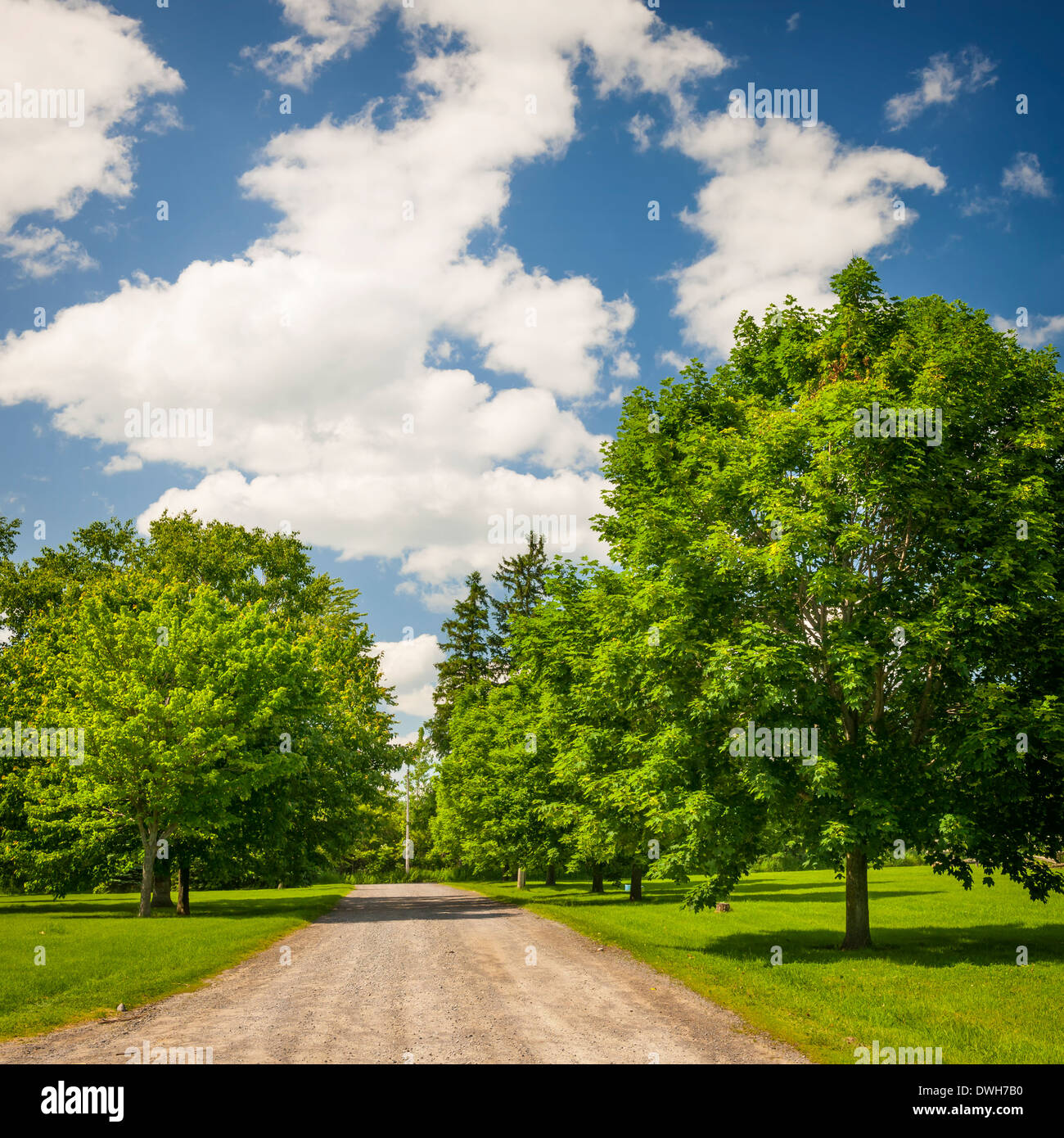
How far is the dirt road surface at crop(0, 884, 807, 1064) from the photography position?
9.60 meters

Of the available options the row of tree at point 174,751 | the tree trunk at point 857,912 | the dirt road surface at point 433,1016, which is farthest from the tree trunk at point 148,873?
the tree trunk at point 857,912

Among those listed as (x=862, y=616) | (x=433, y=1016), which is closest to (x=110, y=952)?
(x=433, y=1016)

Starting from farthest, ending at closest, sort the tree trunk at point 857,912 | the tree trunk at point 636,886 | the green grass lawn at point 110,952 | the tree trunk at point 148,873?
the tree trunk at point 636,886 → the tree trunk at point 148,873 → the tree trunk at point 857,912 → the green grass lawn at point 110,952

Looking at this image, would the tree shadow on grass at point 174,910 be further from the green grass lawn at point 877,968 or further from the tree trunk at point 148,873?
the green grass lawn at point 877,968

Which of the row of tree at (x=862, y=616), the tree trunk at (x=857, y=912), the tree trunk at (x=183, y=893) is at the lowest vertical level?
the tree trunk at (x=183, y=893)

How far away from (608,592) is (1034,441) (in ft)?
42.8

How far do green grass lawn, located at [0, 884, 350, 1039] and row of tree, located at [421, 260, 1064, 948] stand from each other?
10.1 metres

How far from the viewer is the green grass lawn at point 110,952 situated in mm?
12867

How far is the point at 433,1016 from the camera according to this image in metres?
11.6

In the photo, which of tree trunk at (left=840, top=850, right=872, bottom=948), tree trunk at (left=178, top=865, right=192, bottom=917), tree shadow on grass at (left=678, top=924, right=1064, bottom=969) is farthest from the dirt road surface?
tree trunk at (left=178, top=865, right=192, bottom=917)

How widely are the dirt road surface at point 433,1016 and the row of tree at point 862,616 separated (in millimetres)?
4159

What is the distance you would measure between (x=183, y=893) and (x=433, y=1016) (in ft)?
79.0

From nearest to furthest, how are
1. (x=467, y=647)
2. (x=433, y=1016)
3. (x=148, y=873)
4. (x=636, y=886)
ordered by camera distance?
(x=433, y=1016)
(x=148, y=873)
(x=636, y=886)
(x=467, y=647)

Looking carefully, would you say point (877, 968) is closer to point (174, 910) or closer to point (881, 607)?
point (881, 607)
